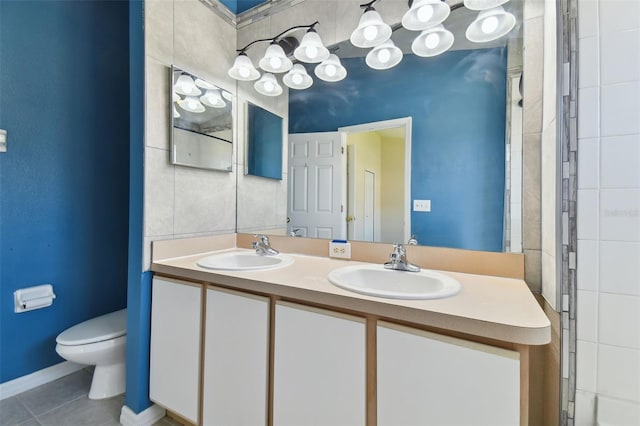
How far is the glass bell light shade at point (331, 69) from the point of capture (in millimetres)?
1534

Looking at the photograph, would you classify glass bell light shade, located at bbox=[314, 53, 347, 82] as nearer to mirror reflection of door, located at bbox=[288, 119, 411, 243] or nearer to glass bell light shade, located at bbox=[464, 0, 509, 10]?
mirror reflection of door, located at bbox=[288, 119, 411, 243]

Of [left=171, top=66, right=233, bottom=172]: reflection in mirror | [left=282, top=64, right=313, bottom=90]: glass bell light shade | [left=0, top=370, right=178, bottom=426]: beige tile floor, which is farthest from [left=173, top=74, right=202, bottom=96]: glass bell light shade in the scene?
[left=0, top=370, right=178, bottom=426]: beige tile floor

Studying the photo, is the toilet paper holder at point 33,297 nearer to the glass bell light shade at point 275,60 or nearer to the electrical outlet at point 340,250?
the electrical outlet at point 340,250

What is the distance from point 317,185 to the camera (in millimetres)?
1676

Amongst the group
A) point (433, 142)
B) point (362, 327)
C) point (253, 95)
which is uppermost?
point (253, 95)

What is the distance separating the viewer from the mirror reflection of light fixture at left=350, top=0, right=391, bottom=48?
1.25 meters

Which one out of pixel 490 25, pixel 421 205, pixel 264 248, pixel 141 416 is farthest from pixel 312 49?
pixel 141 416

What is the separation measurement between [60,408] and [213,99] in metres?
1.93

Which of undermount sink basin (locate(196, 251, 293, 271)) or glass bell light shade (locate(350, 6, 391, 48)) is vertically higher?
glass bell light shade (locate(350, 6, 391, 48))

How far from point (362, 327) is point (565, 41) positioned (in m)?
1.05

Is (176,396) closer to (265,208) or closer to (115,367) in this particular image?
(115,367)

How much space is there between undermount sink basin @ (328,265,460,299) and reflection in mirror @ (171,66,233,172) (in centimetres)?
106
